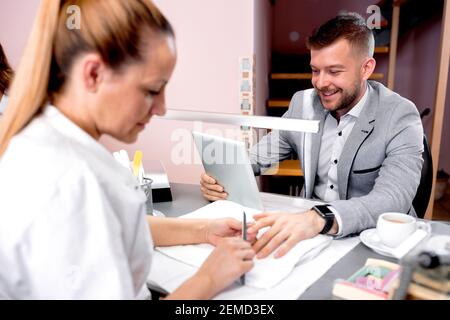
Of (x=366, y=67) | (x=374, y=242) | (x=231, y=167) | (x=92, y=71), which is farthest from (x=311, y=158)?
(x=92, y=71)

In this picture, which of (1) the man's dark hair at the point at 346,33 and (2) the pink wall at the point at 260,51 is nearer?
(1) the man's dark hair at the point at 346,33

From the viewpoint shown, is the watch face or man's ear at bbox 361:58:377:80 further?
man's ear at bbox 361:58:377:80

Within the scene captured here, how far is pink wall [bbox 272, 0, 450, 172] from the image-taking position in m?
3.95

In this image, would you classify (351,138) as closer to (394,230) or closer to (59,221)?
(394,230)

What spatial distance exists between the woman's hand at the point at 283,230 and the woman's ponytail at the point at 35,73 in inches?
21.3

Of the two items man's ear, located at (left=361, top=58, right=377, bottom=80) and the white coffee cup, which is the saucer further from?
man's ear, located at (left=361, top=58, right=377, bottom=80)

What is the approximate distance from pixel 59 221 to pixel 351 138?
1.16m

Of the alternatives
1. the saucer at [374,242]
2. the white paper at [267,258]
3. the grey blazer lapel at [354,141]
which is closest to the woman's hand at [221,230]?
the white paper at [267,258]

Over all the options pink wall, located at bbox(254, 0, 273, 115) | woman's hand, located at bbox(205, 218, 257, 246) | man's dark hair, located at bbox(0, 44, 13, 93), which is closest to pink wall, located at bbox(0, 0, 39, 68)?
man's dark hair, located at bbox(0, 44, 13, 93)

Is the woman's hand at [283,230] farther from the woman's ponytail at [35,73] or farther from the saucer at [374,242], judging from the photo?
the woman's ponytail at [35,73]

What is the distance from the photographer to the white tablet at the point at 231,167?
1.14 meters

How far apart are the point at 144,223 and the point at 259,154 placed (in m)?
1.08

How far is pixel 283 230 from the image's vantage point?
95 centimetres

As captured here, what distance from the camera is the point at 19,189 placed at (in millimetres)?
583
